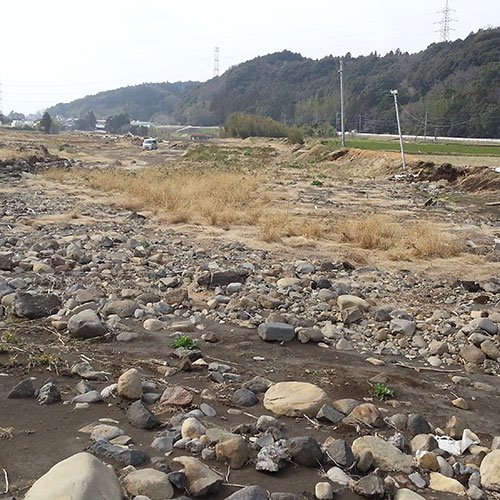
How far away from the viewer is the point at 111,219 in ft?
50.7

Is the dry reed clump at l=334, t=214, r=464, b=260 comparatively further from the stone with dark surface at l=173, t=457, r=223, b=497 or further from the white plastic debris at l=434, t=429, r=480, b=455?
the stone with dark surface at l=173, t=457, r=223, b=497

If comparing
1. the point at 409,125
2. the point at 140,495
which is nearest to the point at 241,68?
the point at 409,125

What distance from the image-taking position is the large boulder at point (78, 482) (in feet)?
10.2

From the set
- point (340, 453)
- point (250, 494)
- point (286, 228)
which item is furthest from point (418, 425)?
point (286, 228)

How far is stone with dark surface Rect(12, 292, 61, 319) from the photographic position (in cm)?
688

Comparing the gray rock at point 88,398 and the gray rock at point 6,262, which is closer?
the gray rock at point 88,398

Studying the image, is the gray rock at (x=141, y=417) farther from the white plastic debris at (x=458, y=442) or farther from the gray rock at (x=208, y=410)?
the white plastic debris at (x=458, y=442)

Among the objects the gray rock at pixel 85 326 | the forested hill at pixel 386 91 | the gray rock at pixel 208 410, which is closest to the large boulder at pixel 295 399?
the gray rock at pixel 208 410

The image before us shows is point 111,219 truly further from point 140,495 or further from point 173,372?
point 140,495

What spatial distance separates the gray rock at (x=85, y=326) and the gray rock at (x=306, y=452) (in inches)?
122

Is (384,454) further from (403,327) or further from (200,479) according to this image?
(403,327)

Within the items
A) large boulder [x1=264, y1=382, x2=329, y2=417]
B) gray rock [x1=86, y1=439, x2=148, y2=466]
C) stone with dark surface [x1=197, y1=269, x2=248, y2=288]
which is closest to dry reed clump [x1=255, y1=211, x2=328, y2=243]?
stone with dark surface [x1=197, y1=269, x2=248, y2=288]

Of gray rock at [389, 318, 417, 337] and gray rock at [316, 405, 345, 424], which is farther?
gray rock at [389, 318, 417, 337]

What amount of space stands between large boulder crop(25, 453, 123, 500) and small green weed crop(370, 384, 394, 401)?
2.73 meters
